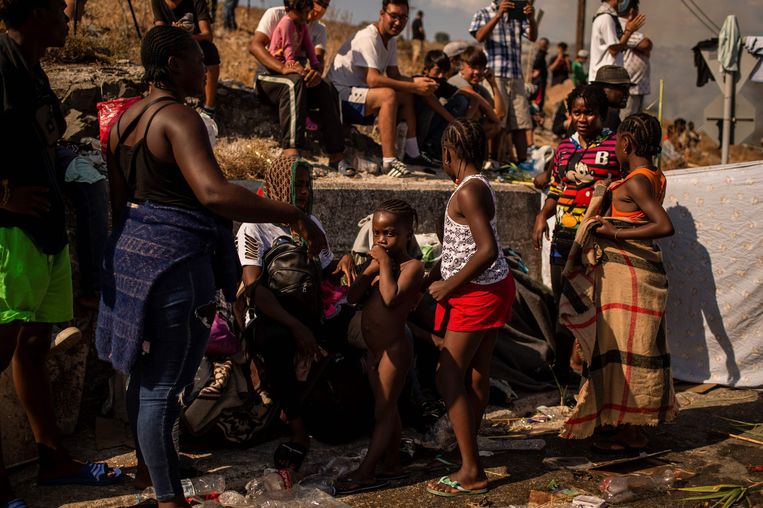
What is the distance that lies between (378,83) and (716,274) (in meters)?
3.34

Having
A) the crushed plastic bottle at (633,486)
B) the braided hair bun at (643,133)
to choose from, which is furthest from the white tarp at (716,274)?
the crushed plastic bottle at (633,486)

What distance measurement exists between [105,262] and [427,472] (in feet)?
6.57

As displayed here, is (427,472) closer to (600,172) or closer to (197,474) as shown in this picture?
(197,474)

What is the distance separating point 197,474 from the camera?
424 centimetres

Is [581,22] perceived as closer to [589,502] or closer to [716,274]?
[716,274]

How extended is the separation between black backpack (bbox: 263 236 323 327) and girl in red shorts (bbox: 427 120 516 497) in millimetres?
692

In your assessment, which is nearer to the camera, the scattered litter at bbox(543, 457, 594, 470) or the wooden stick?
the scattered litter at bbox(543, 457, 594, 470)

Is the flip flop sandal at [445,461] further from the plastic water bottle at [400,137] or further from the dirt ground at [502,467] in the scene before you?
the plastic water bottle at [400,137]

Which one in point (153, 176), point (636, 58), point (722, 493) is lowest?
point (722, 493)

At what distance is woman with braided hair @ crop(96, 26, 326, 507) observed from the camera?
10.4 ft

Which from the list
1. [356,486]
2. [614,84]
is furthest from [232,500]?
[614,84]

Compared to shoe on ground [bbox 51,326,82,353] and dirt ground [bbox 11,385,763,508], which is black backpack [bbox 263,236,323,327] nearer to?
dirt ground [bbox 11,385,763,508]

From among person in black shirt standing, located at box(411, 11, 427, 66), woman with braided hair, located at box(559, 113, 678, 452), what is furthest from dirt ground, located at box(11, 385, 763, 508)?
person in black shirt standing, located at box(411, 11, 427, 66)

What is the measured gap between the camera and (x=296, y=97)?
6895 mm
